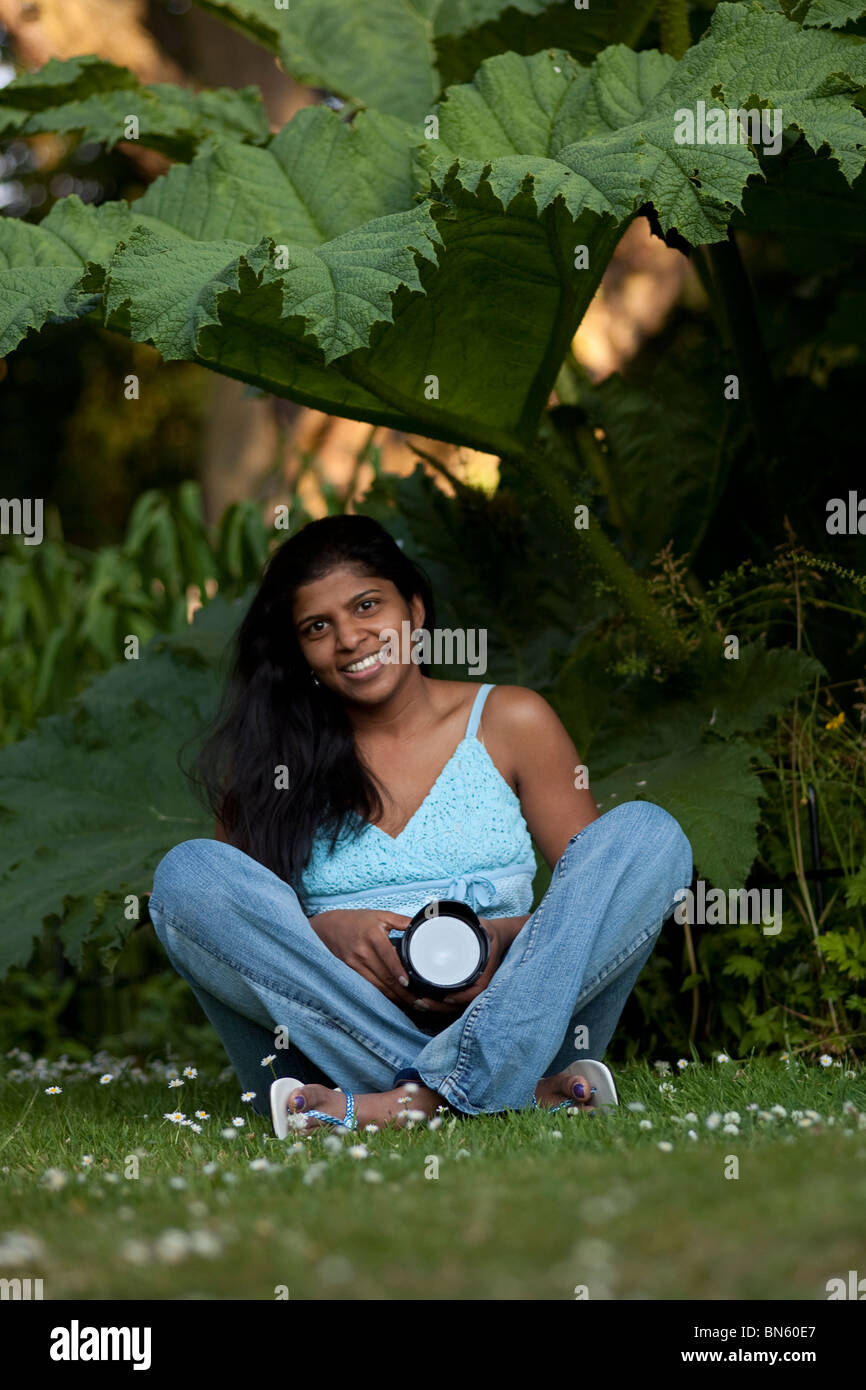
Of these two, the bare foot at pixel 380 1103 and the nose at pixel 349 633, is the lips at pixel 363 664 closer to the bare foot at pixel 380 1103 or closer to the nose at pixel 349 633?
the nose at pixel 349 633

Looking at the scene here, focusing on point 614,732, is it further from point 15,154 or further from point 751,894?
point 15,154

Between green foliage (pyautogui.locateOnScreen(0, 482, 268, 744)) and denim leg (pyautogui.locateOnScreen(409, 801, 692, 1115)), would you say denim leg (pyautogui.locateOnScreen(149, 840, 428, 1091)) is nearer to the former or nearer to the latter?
denim leg (pyautogui.locateOnScreen(409, 801, 692, 1115))

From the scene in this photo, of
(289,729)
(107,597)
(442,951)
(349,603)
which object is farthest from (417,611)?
(107,597)

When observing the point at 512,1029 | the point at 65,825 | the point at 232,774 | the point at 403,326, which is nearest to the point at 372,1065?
the point at 512,1029

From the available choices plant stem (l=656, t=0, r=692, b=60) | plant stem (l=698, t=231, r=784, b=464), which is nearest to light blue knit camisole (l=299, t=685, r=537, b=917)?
plant stem (l=698, t=231, r=784, b=464)

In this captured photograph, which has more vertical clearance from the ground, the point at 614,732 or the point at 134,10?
the point at 134,10

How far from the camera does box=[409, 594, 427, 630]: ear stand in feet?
9.87

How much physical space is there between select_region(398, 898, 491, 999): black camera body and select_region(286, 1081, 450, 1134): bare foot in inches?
6.5

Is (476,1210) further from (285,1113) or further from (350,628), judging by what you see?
(350,628)

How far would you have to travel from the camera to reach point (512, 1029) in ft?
7.66

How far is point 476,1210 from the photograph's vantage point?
1.57m

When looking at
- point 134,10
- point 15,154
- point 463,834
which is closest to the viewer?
point 463,834
